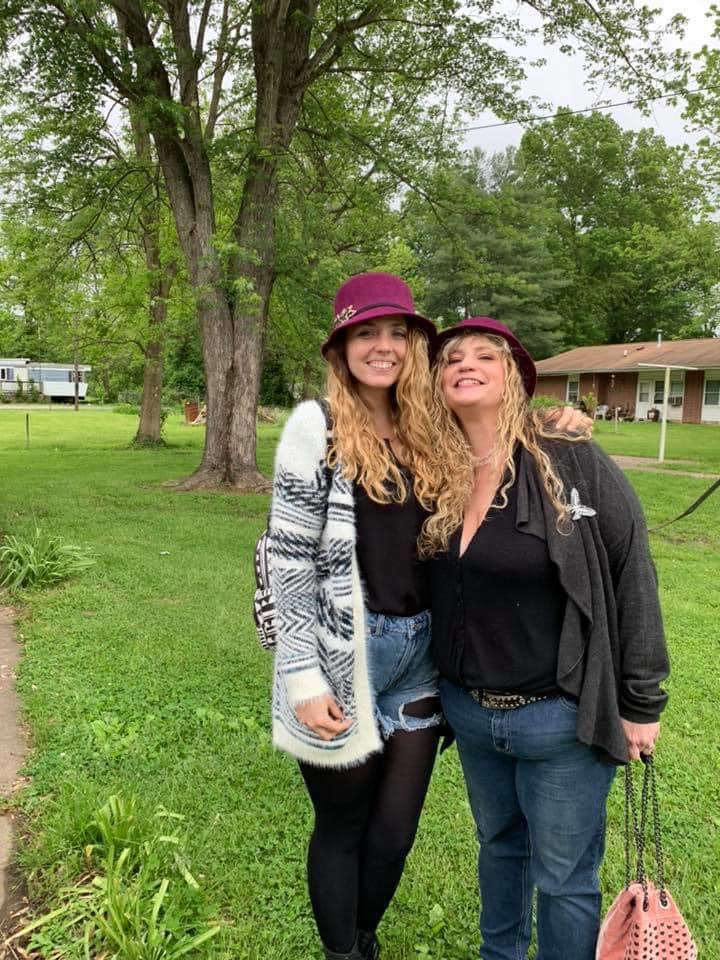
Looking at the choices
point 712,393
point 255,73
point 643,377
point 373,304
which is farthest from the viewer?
point 643,377

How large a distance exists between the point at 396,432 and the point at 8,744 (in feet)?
8.42

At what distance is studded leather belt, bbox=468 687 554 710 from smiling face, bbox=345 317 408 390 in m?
0.81

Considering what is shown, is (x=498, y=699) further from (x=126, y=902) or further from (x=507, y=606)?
(x=126, y=902)

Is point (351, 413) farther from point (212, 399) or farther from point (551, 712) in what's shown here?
point (212, 399)

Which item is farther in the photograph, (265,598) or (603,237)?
(603,237)

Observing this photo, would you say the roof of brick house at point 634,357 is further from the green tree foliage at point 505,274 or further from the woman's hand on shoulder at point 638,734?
the woman's hand on shoulder at point 638,734

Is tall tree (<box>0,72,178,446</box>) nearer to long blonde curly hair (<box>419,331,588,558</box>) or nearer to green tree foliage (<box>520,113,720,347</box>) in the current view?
long blonde curly hair (<box>419,331,588,558</box>)

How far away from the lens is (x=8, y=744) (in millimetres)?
3393

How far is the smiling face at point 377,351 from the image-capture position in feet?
6.43

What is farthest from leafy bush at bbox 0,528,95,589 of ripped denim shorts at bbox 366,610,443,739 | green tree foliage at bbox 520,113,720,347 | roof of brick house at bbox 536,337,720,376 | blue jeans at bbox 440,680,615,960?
green tree foliage at bbox 520,113,720,347

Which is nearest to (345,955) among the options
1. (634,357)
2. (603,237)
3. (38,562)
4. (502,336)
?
(502,336)

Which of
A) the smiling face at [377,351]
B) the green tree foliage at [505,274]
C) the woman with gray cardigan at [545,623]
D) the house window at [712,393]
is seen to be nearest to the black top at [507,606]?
the woman with gray cardigan at [545,623]

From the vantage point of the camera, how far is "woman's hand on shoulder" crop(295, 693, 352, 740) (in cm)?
182

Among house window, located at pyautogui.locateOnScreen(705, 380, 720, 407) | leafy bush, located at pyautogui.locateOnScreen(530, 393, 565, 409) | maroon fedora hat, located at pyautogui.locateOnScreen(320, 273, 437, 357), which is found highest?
house window, located at pyautogui.locateOnScreen(705, 380, 720, 407)
